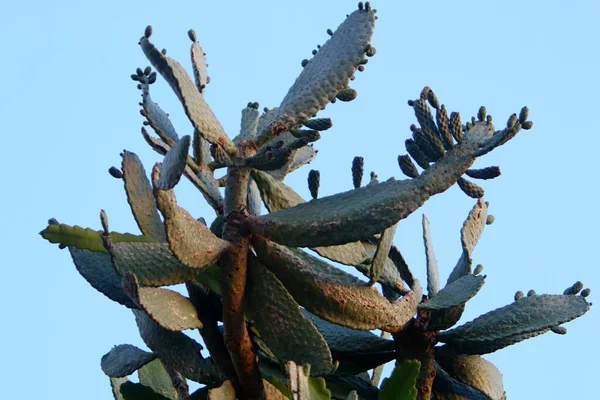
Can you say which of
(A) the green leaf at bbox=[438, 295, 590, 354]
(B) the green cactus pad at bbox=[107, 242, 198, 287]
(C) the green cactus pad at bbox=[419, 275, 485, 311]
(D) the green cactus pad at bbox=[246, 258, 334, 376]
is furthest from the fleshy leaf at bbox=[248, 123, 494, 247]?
(A) the green leaf at bbox=[438, 295, 590, 354]

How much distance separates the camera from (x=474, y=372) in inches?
108

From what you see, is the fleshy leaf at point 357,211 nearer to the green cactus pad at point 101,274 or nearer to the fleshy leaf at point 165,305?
the fleshy leaf at point 165,305

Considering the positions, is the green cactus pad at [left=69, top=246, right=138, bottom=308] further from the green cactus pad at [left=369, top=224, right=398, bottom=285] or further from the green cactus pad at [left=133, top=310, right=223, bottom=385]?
the green cactus pad at [left=369, top=224, right=398, bottom=285]

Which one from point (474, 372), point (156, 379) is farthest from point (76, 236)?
point (474, 372)

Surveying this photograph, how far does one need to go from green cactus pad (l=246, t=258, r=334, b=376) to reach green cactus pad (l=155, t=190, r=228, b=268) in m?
0.14

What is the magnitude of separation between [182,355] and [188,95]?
69cm

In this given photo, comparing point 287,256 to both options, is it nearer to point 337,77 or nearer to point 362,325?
point 362,325

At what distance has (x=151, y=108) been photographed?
286 cm

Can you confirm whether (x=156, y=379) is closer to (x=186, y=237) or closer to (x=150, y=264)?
(x=150, y=264)

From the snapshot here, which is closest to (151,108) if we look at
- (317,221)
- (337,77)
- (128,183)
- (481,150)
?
(128,183)

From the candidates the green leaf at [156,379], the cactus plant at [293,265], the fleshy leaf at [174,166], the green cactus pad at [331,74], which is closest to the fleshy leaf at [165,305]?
the cactus plant at [293,265]

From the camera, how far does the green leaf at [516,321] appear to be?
8.53ft

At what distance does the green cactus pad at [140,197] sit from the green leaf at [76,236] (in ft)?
0.60

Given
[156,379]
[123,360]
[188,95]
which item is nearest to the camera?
[188,95]
